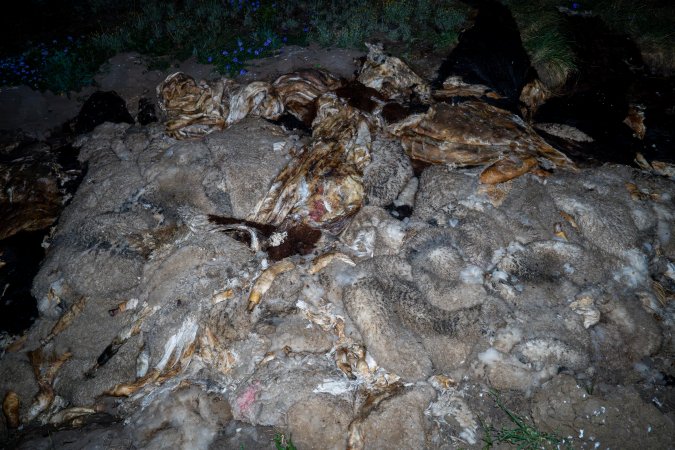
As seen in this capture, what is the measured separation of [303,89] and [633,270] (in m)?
3.82

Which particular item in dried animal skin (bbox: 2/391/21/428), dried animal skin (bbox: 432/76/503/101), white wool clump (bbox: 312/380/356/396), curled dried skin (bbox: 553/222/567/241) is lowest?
dried animal skin (bbox: 2/391/21/428)

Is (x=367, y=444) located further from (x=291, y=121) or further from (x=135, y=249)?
(x=291, y=121)

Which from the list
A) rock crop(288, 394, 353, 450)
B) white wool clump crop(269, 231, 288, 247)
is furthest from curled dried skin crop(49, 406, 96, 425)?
white wool clump crop(269, 231, 288, 247)

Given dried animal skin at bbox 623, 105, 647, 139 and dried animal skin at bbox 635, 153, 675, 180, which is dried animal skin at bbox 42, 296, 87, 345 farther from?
dried animal skin at bbox 623, 105, 647, 139

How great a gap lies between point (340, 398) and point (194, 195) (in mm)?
2323

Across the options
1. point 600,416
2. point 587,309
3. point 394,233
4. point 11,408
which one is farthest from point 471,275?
point 11,408

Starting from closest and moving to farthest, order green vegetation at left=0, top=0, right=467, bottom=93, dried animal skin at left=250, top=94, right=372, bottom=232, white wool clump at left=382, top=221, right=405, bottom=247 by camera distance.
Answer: white wool clump at left=382, top=221, right=405, bottom=247 → dried animal skin at left=250, top=94, right=372, bottom=232 → green vegetation at left=0, top=0, right=467, bottom=93

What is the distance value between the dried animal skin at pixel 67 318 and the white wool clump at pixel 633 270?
14.2 feet

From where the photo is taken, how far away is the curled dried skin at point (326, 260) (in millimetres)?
2938

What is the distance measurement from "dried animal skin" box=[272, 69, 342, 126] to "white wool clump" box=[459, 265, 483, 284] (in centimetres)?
257

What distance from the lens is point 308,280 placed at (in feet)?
9.44

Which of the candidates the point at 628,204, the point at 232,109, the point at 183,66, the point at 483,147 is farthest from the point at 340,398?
the point at 183,66

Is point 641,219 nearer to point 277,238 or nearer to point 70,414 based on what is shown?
point 277,238

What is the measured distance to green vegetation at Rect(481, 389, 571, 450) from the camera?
206 centimetres
